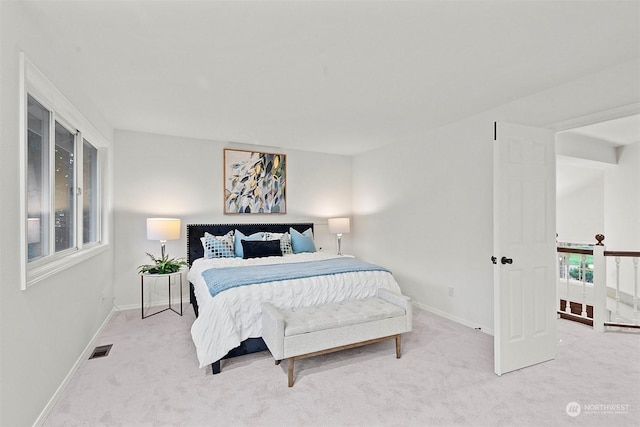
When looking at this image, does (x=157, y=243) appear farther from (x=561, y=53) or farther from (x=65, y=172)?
(x=561, y=53)

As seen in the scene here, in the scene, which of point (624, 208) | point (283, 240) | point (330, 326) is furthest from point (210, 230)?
point (624, 208)

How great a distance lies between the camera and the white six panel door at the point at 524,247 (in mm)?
2533

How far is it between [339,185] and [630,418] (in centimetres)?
455

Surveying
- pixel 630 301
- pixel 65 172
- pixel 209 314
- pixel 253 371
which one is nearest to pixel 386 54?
pixel 209 314

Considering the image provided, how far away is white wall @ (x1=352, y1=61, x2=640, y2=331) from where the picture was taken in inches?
104

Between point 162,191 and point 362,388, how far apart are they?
375cm

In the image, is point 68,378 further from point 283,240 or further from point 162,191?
point 283,240

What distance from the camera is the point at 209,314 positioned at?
8.50 feet

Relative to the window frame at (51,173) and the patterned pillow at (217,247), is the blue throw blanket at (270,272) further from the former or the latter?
the window frame at (51,173)

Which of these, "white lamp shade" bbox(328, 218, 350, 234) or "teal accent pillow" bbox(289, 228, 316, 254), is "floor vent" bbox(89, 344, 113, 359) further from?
"white lamp shade" bbox(328, 218, 350, 234)

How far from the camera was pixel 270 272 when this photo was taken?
10.3 ft

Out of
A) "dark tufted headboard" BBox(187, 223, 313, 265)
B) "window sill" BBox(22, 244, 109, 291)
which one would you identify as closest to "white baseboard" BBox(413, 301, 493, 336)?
"dark tufted headboard" BBox(187, 223, 313, 265)

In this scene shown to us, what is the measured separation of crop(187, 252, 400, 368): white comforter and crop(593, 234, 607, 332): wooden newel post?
2.34 meters

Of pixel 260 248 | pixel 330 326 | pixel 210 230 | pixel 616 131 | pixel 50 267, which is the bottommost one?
pixel 330 326
